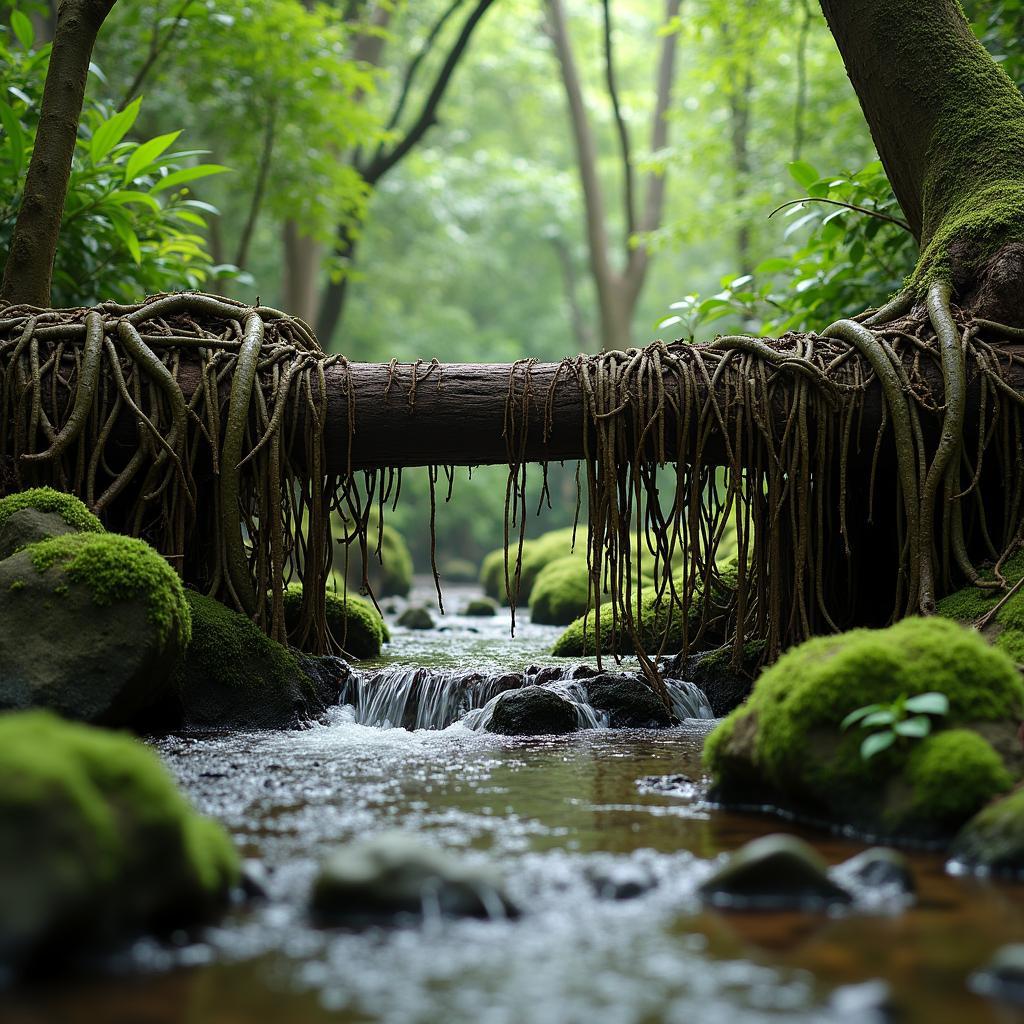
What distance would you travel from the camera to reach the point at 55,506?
180 inches

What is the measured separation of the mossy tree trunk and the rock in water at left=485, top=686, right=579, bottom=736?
8.67ft

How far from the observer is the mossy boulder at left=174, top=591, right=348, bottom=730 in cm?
469

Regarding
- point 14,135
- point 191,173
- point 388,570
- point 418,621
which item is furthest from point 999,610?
point 388,570

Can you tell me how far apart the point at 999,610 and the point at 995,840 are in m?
1.92

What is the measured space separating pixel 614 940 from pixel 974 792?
46.4 inches

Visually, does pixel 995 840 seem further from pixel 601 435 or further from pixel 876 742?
pixel 601 435

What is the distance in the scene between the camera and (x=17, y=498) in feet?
15.0

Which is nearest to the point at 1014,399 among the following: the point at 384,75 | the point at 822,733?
the point at 822,733

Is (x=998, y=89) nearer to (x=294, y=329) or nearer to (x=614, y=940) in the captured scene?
(x=294, y=329)

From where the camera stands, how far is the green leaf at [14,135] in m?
6.05

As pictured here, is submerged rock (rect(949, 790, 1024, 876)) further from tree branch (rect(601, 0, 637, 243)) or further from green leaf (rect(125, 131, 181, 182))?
tree branch (rect(601, 0, 637, 243))

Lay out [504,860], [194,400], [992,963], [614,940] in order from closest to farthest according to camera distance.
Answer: [992,963]
[614,940]
[504,860]
[194,400]

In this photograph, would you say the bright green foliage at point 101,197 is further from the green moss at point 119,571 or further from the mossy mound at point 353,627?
the green moss at point 119,571

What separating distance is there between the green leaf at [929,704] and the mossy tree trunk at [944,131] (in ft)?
9.28
